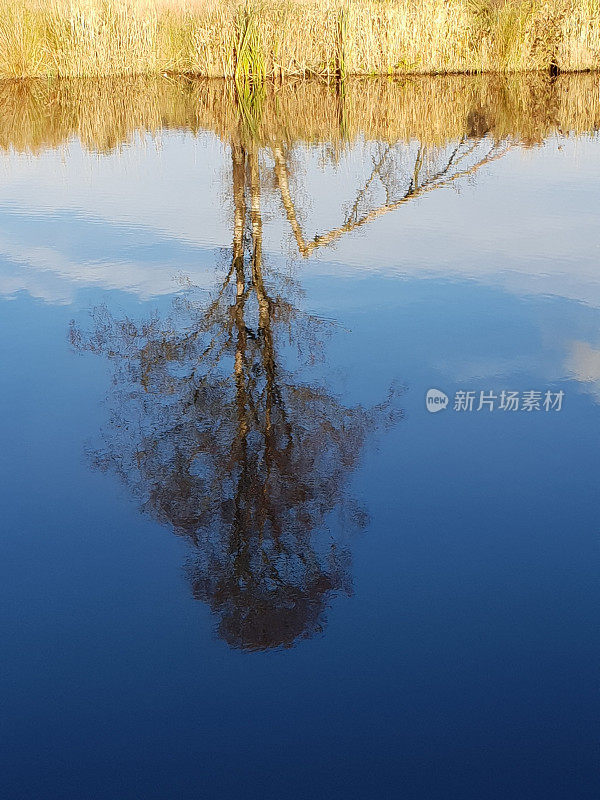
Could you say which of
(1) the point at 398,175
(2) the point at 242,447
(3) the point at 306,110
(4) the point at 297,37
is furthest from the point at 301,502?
(4) the point at 297,37

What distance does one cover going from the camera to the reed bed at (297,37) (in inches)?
491

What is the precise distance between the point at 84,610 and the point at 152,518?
1.45 ft

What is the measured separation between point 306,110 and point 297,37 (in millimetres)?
2847

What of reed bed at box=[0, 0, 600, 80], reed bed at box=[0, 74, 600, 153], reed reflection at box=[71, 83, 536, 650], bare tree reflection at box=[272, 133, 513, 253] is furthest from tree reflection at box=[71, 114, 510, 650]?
reed bed at box=[0, 0, 600, 80]

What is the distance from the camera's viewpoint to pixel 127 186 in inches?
281

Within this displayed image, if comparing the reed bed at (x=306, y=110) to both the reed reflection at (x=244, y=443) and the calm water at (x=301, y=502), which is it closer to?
the calm water at (x=301, y=502)

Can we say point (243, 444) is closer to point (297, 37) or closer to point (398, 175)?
point (398, 175)

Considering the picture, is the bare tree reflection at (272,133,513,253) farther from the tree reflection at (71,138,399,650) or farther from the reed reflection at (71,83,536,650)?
the tree reflection at (71,138,399,650)

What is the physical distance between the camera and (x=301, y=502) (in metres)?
2.85

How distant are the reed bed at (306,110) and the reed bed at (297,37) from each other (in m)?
0.29

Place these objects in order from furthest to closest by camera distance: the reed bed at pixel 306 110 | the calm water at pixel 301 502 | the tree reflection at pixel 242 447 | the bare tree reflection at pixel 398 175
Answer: the reed bed at pixel 306 110 → the bare tree reflection at pixel 398 175 → the tree reflection at pixel 242 447 → the calm water at pixel 301 502

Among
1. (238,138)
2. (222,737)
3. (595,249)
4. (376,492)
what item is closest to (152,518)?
(376,492)

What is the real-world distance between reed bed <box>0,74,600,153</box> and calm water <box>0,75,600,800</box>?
3051mm

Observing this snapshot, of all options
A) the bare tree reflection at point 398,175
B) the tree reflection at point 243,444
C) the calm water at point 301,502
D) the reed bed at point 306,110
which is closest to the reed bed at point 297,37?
the reed bed at point 306,110
